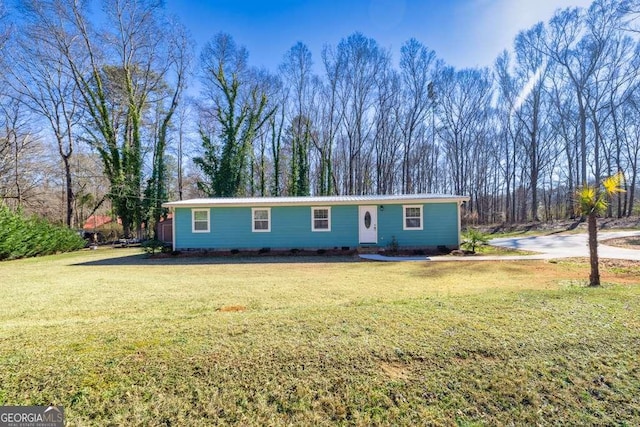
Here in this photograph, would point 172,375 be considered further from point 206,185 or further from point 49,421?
point 206,185

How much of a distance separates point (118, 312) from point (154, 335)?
1625mm

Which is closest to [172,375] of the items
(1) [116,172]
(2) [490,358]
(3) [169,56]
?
→ (2) [490,358]

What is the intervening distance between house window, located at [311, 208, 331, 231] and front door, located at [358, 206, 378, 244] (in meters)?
1.41

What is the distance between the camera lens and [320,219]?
12.7 metres

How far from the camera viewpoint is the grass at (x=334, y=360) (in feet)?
6.69

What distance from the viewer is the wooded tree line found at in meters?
19.4

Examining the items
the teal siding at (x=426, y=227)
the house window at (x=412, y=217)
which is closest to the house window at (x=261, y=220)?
the teal siding at (x=426, y=227)

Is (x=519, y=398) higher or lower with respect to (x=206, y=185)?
lower

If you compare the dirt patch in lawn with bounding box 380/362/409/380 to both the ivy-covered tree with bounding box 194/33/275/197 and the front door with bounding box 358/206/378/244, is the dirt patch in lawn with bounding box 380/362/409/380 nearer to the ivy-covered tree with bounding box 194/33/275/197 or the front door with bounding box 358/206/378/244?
the front door with bounding box 358/206/378/244

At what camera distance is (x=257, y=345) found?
2.81 m

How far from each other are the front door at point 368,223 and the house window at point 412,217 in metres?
1.22

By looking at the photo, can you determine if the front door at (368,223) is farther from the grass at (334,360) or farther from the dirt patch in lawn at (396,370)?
the dirt patch in lawn at (396,370)

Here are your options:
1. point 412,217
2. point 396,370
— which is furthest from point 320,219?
point 396,370

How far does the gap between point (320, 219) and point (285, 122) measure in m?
17.3
